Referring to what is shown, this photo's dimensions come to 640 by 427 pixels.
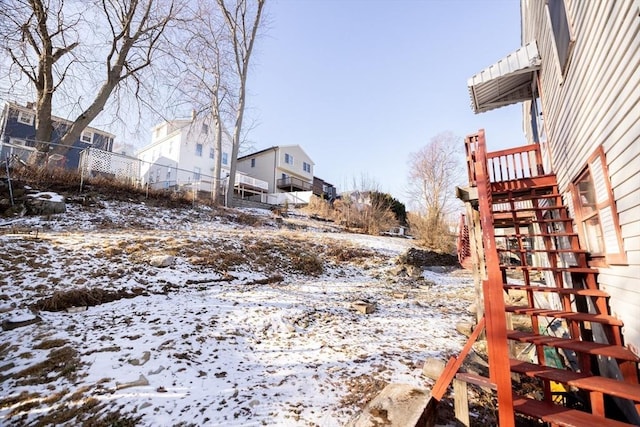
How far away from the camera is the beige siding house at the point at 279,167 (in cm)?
2928

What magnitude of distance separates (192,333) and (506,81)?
8499 millimetres

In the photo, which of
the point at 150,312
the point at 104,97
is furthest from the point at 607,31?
the point at 104,97

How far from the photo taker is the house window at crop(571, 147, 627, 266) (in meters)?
2.91

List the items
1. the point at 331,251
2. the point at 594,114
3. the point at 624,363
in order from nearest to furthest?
the point at 624,363, the point at 594,114, the point at 331,251

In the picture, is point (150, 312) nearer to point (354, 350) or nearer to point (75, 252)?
point (75, 252)

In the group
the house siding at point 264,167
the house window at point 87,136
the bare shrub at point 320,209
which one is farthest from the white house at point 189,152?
the bare shrub at point 320,209

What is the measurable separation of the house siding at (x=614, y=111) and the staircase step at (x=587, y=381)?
0.54 metres

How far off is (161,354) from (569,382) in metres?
4.22

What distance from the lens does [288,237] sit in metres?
11.6

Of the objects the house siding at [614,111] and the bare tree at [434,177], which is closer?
the house siding at [614,111]

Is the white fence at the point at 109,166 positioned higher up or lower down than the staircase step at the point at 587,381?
higher up

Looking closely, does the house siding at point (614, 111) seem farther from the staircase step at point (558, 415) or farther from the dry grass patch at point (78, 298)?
the dry grass patch at point (78, 298)

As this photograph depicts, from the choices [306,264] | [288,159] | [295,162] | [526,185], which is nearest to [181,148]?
[288,159]

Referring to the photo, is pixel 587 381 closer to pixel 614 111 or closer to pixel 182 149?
pixel 614 111
